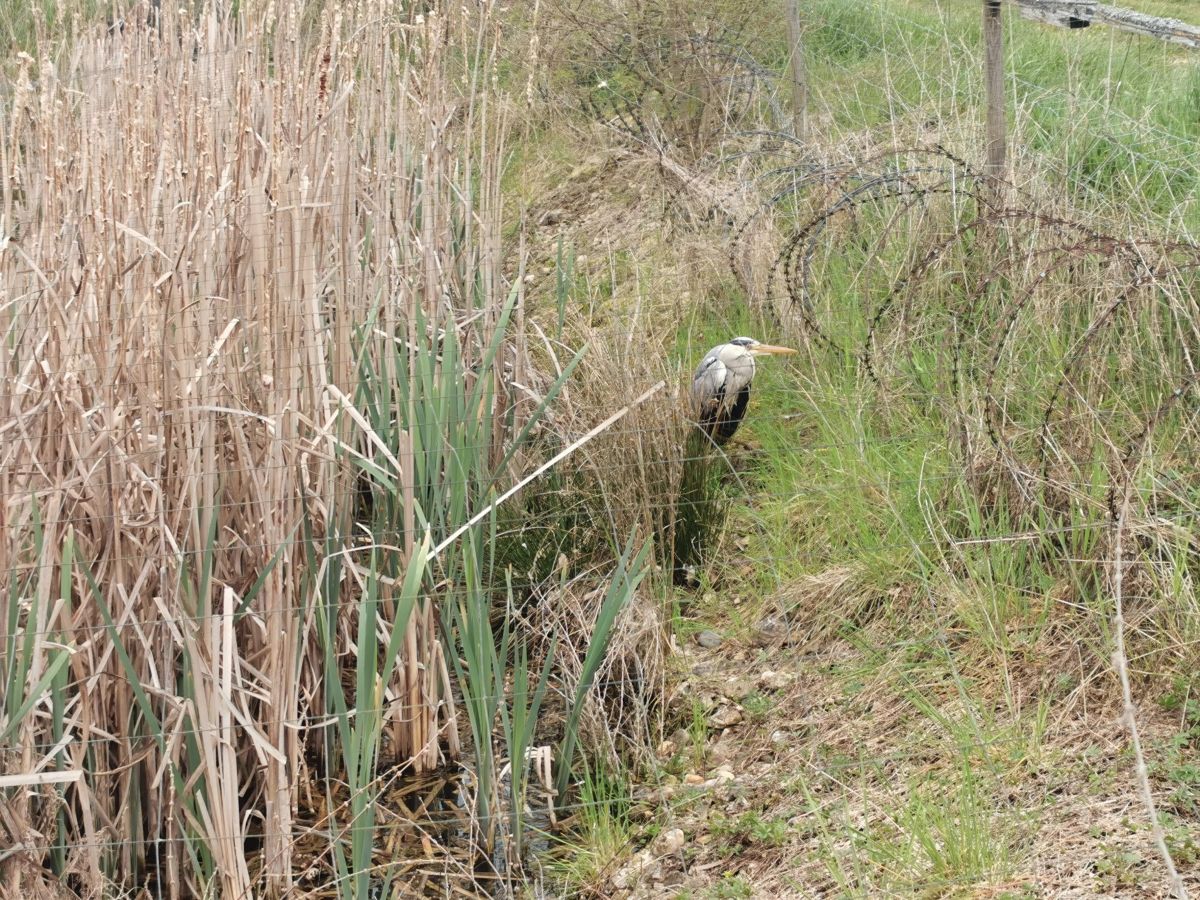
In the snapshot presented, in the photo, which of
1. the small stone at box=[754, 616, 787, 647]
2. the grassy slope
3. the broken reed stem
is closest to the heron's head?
the grassy slope

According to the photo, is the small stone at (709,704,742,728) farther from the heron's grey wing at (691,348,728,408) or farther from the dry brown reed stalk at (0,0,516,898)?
the heron's grey wing at (691,348,728,408)

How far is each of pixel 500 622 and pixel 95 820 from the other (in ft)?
4.28

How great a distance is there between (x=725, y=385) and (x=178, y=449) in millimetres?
1952

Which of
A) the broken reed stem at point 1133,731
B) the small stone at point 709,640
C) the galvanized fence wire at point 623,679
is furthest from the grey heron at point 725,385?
the broken reed stem at point 1133,731

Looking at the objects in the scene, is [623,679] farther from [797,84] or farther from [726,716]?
[797,84]

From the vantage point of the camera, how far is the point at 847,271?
4629 millimetres

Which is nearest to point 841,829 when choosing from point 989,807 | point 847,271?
point 989,807

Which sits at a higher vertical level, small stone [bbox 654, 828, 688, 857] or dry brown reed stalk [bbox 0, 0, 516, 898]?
dry brown reed stalk [bbox 0, 0, 516, 898]

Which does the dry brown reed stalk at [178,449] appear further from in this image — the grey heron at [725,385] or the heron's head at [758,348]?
the heron's head at [758,348]

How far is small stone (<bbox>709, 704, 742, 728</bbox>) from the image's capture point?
325 centimetres

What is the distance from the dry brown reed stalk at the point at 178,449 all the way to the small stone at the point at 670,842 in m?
0.75

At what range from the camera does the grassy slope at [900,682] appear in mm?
2465

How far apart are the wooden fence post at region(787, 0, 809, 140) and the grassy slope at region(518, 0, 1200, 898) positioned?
3.71 feet

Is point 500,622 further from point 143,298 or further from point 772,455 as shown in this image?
point 143,298
